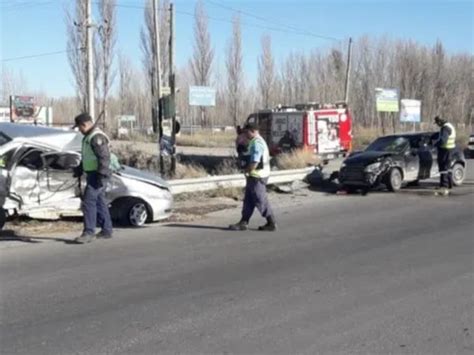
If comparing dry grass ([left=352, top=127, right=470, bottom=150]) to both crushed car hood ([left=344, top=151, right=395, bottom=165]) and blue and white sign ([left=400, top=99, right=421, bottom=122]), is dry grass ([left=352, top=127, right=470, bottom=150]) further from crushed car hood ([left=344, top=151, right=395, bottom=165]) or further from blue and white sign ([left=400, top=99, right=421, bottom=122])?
crushed car hood ([left=344, top=151, right=395, bottom=165])

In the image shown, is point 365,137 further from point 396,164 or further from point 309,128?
point 396,164

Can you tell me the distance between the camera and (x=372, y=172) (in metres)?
16.0

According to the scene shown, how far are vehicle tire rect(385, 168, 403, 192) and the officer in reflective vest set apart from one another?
1044 mm

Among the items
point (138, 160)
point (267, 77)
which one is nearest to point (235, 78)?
point (267, 77)

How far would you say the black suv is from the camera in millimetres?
16156

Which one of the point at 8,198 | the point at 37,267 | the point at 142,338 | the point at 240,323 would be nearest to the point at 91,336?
the point at 142,338

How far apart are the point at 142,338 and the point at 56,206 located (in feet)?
19.5

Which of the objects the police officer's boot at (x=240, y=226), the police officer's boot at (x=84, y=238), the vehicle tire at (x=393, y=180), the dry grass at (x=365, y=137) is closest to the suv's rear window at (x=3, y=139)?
the police officer's boot at (x=84, y=238)

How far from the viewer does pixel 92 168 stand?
937 centimetres

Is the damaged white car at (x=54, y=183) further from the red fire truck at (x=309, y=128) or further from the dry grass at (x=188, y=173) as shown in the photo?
the red fire truck at (x=309, y=128)

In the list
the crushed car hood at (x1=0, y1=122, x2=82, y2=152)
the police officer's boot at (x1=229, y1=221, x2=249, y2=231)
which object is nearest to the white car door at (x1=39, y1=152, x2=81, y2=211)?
the crushed car hood at (x1=0, y1=122, x2=82, y2=152)

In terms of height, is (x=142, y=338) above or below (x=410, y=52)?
below

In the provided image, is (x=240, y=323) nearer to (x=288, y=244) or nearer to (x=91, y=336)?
(x=91, y=336)

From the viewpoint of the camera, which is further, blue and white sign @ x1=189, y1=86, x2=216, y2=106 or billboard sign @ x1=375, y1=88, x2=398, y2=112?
blue and white sign @ x1=189, y1=86, x2=216, y2=106
